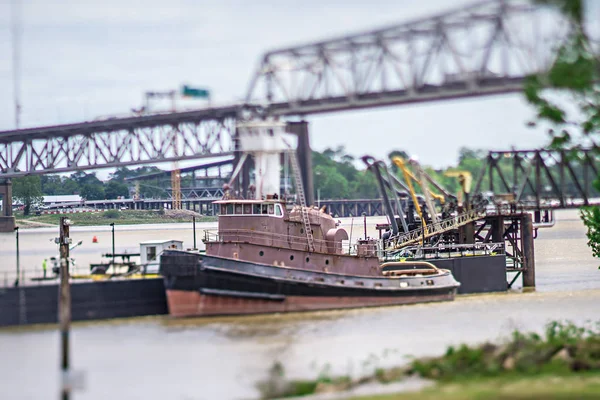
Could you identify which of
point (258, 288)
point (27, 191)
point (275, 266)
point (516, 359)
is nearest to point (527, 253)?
point (275, 266)

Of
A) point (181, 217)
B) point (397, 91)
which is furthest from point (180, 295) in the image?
point (181, 217)

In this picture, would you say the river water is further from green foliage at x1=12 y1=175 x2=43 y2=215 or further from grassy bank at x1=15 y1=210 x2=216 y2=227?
green foliage at x1=12 y1=175 x2=43 y2=215

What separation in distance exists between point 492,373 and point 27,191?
63.3m

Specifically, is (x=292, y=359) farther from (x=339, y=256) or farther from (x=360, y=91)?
(x=360, y=91)

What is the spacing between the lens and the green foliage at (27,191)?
3489 inches

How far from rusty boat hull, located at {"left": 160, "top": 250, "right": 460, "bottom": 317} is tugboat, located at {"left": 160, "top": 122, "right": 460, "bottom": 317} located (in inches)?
2.0

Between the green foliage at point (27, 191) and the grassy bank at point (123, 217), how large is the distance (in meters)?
2.43

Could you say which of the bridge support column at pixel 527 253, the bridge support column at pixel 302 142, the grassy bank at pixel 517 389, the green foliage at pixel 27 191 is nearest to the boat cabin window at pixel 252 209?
the bridge support column at pixel 302 142

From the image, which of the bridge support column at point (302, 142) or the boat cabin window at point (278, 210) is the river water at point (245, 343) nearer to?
the boat cabin window at point (278, 210)

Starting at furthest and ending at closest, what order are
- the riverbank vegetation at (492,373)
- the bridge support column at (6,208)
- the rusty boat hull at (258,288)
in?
the bridge support column at (6,208), the rusty boat hull at (258,288), the riverbank vegetation at (492,373)

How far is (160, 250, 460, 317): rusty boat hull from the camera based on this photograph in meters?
52.3

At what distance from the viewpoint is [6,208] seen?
83.1m

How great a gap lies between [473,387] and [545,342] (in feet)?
25.1

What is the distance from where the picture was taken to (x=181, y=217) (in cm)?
8531
